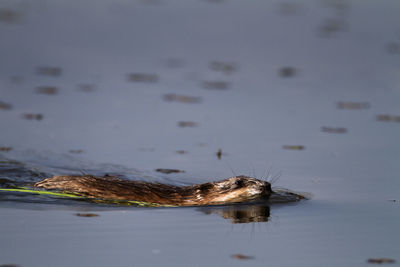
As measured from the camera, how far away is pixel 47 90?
16.9 m

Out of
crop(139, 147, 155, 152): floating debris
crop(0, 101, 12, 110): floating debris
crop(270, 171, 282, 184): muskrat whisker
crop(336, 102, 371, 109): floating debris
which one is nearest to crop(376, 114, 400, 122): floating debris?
crop(336, 102, 371, 109): floating debris

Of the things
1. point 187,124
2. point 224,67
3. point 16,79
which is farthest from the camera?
point 224,67

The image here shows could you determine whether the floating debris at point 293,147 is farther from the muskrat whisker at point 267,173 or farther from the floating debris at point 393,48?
the floating debris at point 393,48

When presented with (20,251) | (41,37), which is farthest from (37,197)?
(41,37)

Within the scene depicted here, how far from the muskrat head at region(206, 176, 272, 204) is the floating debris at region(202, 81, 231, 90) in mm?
6945

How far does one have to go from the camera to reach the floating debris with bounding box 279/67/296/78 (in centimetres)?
1845

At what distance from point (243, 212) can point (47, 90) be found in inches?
308

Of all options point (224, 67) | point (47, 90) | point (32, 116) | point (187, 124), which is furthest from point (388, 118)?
point (47, 90)

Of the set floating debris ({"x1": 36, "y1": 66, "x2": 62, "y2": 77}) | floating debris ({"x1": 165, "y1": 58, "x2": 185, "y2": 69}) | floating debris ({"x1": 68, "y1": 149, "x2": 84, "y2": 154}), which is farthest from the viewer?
floating debris ({"x1": 165, "y1": 58, "x2": 185, "y2": 69})

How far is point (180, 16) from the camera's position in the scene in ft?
76.7

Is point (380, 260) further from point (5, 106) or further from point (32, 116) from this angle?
point (5, 106)

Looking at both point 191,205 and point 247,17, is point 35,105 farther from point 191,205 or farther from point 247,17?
point 247,17

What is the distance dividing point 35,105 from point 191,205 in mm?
6538

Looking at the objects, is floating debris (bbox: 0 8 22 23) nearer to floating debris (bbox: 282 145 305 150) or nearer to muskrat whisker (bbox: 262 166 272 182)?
floating debris (bbox: 282 145 305 150)
